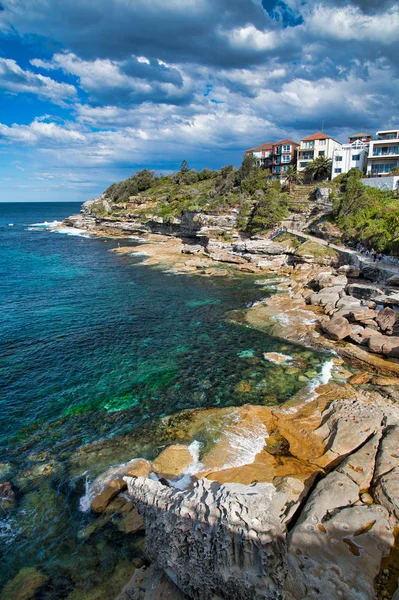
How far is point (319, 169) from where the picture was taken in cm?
8175

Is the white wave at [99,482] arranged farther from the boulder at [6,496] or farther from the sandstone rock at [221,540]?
the sandstone rock at [221,540]

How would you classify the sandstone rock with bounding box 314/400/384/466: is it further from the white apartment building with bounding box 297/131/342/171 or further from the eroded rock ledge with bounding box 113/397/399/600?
the white apartment building with bounding box 297/131/342/171

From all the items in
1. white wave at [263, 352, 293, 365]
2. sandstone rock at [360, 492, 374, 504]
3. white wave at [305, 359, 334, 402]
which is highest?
sandstone rock at [360, 492, 374, 504]

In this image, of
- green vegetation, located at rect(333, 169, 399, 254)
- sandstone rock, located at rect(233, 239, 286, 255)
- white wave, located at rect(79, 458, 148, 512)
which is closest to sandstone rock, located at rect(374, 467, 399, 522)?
white wave, located at rect(79, 458, 148, 512)

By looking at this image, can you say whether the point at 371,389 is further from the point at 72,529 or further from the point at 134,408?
the point at 72,529

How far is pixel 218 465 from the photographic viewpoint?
48.2 ft

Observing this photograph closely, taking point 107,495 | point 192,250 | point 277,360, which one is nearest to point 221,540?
point 107,495

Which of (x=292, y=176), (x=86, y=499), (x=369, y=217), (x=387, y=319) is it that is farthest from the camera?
(x=292, y=176)

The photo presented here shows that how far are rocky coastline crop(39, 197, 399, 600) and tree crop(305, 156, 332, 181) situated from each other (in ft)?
195

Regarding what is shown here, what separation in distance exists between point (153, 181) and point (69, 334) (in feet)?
332

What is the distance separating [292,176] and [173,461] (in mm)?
82633

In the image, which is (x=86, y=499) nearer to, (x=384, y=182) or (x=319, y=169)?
(x=384, y=182)

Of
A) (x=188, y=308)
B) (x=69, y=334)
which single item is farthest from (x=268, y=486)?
(x=188, y=308)

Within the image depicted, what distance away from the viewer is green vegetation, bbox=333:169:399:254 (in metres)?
42.2
